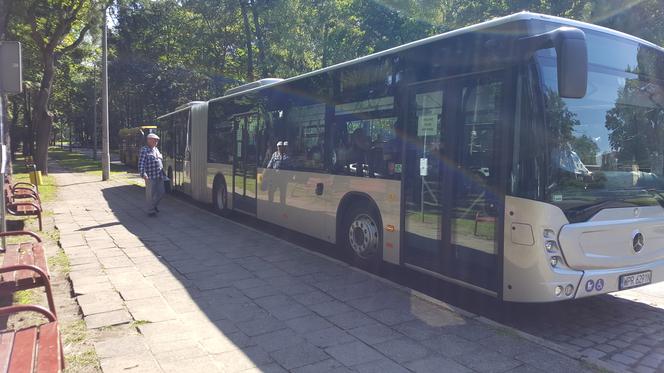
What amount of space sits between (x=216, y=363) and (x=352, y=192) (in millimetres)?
A: 3662

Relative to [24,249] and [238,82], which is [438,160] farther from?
[238,82]

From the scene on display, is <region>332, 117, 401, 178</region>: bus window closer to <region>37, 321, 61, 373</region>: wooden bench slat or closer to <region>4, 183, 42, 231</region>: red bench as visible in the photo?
<region>37, 321, 61, 373</region>: wooden bench slat

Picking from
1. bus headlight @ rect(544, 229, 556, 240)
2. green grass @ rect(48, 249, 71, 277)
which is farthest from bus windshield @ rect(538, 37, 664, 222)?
green grass @ rect(48, 249, 71, 277)

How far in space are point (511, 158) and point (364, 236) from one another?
2763 millimetres

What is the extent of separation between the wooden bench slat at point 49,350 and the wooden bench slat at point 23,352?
0.13 feet

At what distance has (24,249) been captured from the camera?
18.4 feet

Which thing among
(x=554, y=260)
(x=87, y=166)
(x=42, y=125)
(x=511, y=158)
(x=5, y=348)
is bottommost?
(x=5, y=348)

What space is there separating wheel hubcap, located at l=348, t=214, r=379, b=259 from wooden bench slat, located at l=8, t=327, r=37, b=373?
435cm

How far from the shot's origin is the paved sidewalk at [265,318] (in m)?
4.09

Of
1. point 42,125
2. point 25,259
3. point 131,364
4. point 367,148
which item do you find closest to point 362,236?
point 367,148

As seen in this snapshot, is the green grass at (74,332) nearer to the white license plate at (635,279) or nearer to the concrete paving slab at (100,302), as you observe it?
the concrete paving slab at (100,302)

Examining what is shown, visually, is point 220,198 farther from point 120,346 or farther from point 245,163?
point 120,346

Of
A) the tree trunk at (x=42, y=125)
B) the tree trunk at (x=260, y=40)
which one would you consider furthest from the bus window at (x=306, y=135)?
the tree trunk at (x=260, y=40)

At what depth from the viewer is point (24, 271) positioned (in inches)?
188
